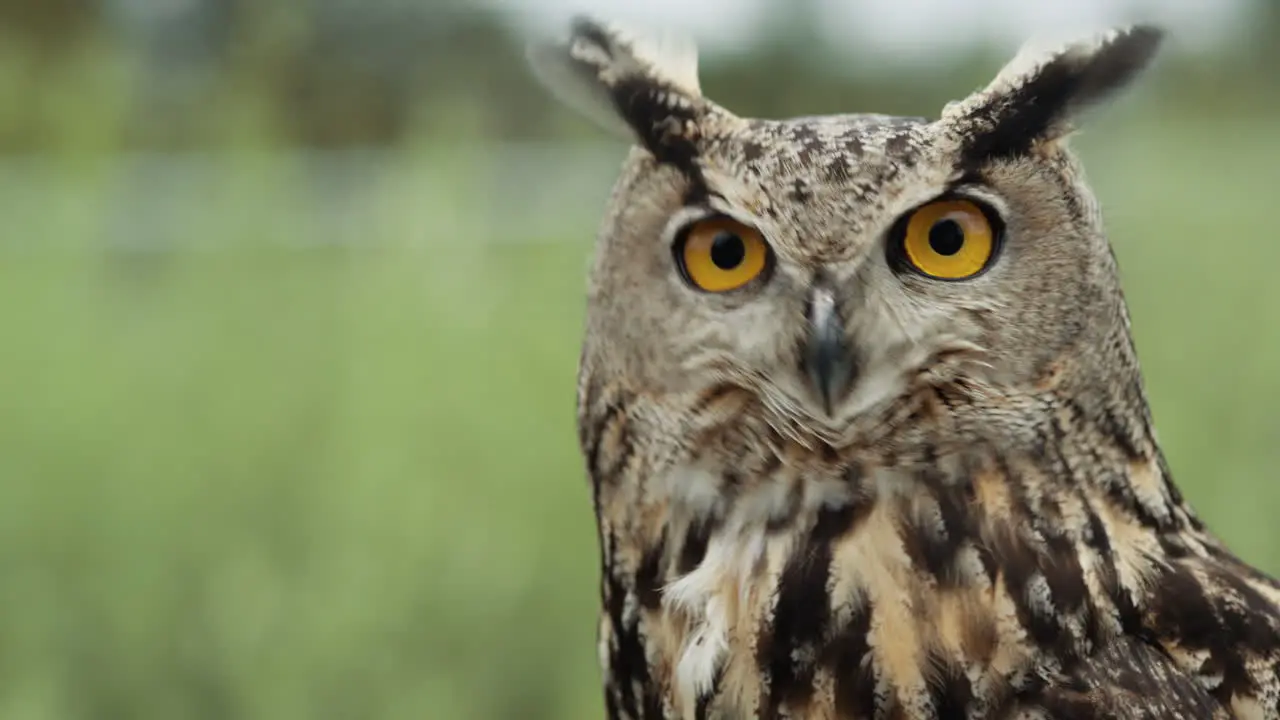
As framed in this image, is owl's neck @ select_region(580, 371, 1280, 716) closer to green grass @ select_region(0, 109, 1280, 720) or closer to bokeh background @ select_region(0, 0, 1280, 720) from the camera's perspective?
bokeh background @ select_region(0, 0, 1280, 720)

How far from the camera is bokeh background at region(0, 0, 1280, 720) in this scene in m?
1.53

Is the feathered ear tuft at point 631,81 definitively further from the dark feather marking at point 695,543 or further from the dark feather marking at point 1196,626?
the dark feather marking at point 1196,626

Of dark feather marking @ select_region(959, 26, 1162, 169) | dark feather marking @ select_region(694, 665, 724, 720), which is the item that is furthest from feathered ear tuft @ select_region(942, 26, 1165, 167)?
dark feather marking @ select_region(694, 665, 724, 720)

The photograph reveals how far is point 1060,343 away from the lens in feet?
2.59

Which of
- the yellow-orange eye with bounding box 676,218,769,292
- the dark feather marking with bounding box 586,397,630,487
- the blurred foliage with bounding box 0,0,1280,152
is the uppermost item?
the blurred foliage with bounding box 0,0,1280,152

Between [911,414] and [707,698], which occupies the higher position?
[911,414]

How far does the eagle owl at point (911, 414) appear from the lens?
763 millimetres

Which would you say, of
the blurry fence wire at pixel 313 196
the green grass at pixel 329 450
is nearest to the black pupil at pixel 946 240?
the green grass at pixel 329 450

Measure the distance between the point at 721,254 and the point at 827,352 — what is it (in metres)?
0.10

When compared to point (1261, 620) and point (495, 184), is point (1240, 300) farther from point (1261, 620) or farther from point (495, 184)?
point (1261, 620)

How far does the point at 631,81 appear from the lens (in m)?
0.82

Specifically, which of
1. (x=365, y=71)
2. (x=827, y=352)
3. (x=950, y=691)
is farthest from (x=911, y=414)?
(x=365, y=71)

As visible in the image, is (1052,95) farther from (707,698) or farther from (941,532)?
(707,698)

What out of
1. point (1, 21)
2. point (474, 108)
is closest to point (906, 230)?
point (474, 108)
